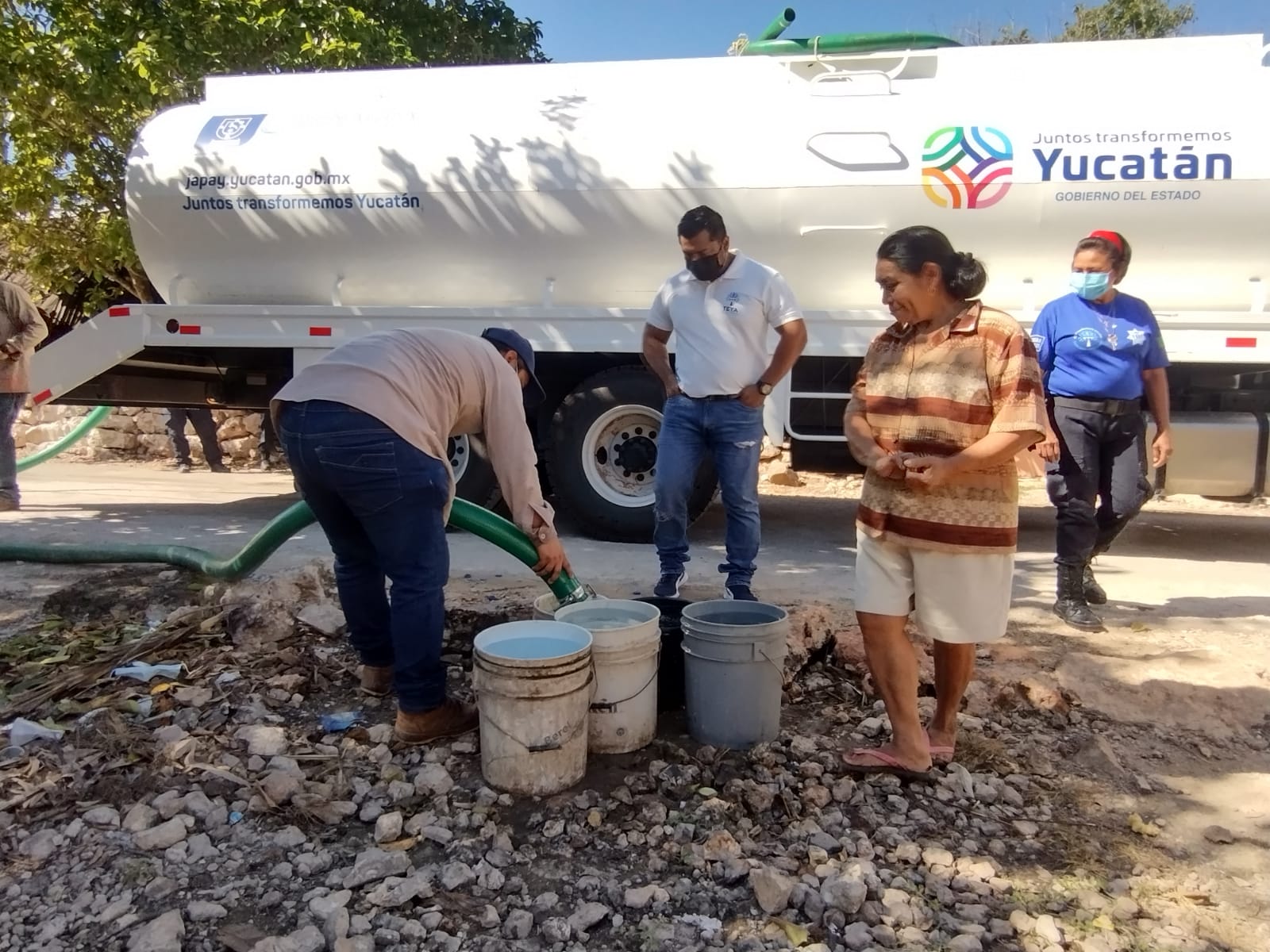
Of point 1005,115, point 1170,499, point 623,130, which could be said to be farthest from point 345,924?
point 1170,499

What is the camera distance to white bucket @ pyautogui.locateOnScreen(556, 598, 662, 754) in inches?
110

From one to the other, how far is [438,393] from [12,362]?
4911mm

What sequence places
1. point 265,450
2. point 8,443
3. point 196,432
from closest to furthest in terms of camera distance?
point 8,443
point 196,432
point 265,450

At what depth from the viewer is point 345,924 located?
2.05 meters

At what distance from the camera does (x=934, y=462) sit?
2.53 meters

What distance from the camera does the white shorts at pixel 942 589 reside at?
8.59ft

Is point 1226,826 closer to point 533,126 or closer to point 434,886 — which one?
point 434,886

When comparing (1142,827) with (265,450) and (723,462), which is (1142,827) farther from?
(265,450)

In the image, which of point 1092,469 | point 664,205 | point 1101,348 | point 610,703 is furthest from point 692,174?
point 610,703

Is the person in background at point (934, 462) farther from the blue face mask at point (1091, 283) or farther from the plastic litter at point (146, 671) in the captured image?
the plastic litter at point (146, 671)

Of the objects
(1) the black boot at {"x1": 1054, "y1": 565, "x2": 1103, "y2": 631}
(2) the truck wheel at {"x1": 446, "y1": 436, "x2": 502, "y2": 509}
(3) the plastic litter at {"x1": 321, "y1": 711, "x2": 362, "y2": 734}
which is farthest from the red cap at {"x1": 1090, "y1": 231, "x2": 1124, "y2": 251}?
(2) the truck wheel at {"x1": 446, "y1": 436, "x2": 502, "y2": 509}

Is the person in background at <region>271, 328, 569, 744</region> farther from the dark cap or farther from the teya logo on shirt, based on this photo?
the teya logo on shirt

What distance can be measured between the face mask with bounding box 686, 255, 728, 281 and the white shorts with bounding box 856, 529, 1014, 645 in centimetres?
179

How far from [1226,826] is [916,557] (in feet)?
3.56
